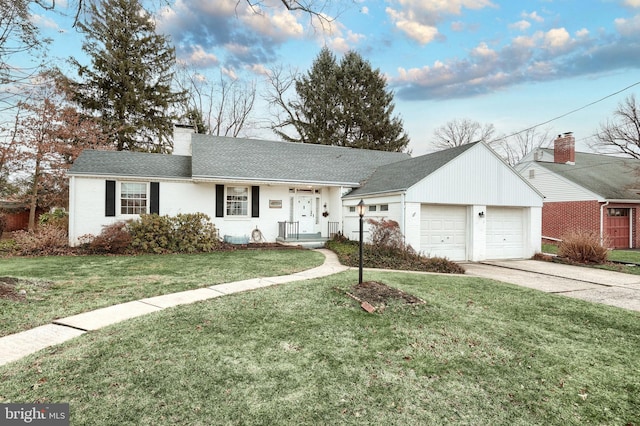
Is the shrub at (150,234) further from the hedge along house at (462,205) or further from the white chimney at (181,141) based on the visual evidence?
the hedge along house at (462,205)

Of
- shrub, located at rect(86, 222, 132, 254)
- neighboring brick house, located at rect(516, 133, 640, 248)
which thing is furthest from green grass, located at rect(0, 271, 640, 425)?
neighboring brick house, located at rect(516, 133, 640, 248)

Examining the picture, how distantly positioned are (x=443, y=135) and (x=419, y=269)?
31.6 meters

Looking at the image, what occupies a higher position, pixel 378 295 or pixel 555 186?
pixel 555 186

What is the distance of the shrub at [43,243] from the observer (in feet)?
35.3

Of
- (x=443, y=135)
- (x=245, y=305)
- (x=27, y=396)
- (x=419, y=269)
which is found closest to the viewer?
(x=27, y=396)

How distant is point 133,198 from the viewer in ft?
42.2

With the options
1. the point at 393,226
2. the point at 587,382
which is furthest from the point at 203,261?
the point at 587,382

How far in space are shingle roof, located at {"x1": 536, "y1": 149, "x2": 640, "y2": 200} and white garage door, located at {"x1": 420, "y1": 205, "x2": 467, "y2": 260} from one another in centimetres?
1040

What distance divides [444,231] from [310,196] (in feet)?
20.4

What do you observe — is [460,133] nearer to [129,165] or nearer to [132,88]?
[132,88]

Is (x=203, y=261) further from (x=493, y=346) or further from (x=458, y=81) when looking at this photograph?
(x=458, y=81)

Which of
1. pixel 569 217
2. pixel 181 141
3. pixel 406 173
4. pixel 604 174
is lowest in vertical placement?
pixel 569 217

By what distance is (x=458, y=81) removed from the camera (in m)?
17.9

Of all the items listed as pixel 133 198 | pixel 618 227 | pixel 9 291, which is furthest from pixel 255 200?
pixel 618 227
